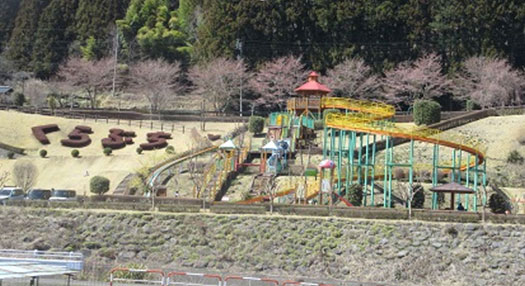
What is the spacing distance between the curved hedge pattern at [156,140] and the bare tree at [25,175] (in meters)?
7.51

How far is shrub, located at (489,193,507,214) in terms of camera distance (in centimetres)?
4259

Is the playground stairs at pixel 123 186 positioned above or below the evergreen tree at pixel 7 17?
below

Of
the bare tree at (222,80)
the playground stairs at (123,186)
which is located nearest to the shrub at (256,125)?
the playground stairs at (123,186)

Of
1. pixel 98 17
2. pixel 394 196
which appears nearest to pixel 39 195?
pixel 394 196

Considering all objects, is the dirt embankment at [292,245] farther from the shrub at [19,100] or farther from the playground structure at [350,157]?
the shrub at [19,100]

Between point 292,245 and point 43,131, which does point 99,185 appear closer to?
point 292,245

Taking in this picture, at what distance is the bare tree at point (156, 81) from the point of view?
251ft

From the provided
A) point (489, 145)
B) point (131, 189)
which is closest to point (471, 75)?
point (489, 145)

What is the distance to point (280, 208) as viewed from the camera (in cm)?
4006

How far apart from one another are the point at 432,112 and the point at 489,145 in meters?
5.94

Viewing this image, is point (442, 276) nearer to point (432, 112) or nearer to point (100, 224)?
point (100, 224)

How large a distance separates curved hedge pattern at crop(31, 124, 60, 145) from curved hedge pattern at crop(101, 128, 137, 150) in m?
A: 4.03

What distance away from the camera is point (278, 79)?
74438mm

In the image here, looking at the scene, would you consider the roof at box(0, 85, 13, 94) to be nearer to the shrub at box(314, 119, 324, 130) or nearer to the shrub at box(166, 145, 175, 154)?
the shrub at box(166, 145, 175, 154)
